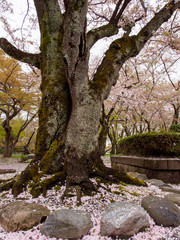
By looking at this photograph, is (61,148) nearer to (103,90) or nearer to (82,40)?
(103,90)

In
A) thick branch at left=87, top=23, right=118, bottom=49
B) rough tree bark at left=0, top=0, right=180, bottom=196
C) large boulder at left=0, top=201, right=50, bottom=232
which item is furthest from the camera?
thick branch at left=87, top=23, right=118, bottom=49

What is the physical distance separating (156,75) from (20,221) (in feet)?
A: 56.4

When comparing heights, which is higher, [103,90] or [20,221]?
[103,90]

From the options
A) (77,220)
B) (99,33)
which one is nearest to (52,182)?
(77,220)

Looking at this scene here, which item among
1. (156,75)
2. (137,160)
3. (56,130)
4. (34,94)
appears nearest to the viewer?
(56,130)

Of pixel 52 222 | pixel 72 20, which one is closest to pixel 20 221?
pixel 52 222

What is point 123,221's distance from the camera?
6.25 feet

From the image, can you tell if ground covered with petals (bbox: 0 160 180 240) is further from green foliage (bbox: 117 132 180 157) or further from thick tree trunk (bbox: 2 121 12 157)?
thick tree trunk (bbox: 2 121 12 157)

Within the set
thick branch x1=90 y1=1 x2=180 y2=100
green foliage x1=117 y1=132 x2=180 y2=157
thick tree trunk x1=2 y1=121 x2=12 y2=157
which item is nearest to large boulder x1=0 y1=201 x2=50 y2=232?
thick branch x1=90 y1=1 x2=180 y2=100

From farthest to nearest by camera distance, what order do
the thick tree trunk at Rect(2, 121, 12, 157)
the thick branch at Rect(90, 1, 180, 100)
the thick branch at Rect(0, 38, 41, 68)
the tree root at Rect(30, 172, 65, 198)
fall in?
the thick tree trunk at Rect(2, 121, 12, 157), the thick branch at Rect(0, 38, 41, 68), the thick branch at Rect(90, 1, 180, 100), the tree root at Rect(30, 172, 65, 198)

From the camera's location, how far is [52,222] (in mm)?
1893

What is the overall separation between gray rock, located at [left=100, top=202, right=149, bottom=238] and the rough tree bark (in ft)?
2.99

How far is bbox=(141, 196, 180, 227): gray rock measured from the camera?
214 cm

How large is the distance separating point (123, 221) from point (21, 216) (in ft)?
4.02
